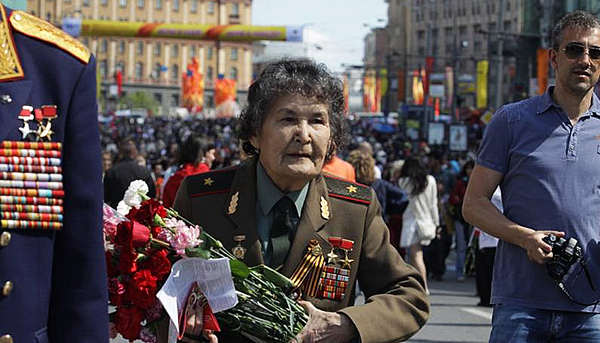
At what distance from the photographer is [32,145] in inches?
107

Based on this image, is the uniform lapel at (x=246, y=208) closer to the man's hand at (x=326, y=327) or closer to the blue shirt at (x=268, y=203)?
the blue shirt at (x=268, y=203)

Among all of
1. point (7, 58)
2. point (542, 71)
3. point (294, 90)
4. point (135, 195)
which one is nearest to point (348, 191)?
point (294, 90)

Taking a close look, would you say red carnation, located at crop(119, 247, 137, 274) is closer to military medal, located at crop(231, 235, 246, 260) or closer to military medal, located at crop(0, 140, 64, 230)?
military medal, located at crop(231, 235, 246, 260)

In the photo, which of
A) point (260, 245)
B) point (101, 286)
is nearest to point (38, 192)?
point (101, 286)

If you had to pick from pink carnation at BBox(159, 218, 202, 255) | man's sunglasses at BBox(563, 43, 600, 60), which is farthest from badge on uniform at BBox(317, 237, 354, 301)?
man's sunglasses at BBox(563, 43, 600, 60)

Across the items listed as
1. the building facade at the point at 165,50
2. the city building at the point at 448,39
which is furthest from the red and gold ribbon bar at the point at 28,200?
the building facade at the point at 165,50

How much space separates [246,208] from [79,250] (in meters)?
1.31

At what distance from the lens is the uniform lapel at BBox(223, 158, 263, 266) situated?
392cm

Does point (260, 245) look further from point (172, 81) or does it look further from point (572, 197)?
point (172, 81)

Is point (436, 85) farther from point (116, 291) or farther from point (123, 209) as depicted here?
point (116, 291)

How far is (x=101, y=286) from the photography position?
2771mm

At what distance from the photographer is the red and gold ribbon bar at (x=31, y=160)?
2.71 meters

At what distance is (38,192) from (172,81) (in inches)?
6063

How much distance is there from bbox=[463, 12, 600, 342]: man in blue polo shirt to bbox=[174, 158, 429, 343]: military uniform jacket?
700mm
